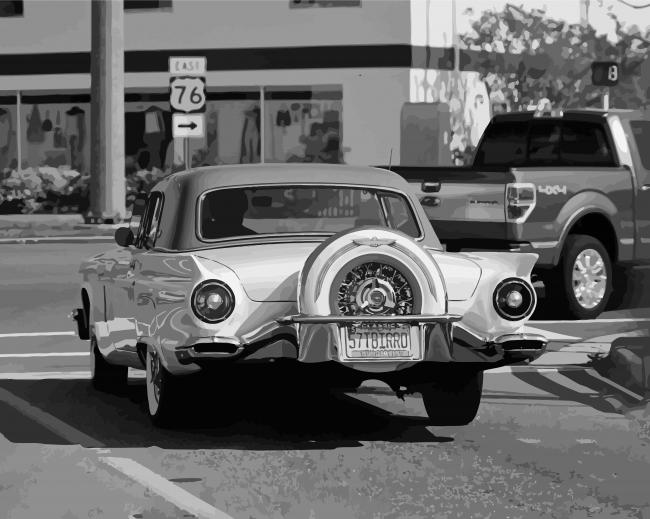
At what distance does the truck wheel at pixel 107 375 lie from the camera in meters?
12.6

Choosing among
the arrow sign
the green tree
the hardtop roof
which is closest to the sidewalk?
the arrow sign

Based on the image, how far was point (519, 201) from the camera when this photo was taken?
56.3 feet

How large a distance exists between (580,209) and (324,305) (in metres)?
8.37

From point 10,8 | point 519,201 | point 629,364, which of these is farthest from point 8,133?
point 629,364

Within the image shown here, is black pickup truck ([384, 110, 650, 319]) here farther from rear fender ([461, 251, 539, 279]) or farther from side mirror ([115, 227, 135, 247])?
rear fender ([461, 251, 539, 279])

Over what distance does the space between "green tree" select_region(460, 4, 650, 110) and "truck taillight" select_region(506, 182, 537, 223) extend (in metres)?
23.5

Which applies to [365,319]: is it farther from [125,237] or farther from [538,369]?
[538,369]

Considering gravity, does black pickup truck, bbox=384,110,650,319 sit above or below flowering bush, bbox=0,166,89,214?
above

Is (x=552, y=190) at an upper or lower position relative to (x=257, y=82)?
lower

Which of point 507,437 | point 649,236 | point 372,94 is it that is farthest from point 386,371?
point 372,94

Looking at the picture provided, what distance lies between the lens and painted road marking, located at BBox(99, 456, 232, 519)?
8234 millimetres

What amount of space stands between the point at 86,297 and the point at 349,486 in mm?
4649

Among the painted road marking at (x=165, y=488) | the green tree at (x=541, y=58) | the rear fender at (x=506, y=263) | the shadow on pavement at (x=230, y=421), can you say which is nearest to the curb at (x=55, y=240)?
the green tree at (x=541, y=58)

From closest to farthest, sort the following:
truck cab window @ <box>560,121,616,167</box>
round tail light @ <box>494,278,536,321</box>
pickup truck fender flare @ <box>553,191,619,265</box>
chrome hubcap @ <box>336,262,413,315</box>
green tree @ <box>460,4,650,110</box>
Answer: chrome hubcap @ <box>336,262,413,315</box>, round tail light @ <box>494,278,536,321</box>, pickup truck fender flare @ <box>553,191,619,265</box>, truck cab window @ <box>560,121,616,167</box>, green tree @ <box>460,4,650,110</box>
